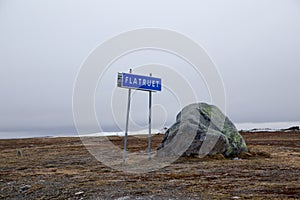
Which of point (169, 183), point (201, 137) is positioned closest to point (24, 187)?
point (169, 183)

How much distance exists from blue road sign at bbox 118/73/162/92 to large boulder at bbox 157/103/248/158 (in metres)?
1.84

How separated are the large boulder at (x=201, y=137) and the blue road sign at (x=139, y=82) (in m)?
1.84

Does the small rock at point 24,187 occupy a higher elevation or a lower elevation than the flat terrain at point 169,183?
lower

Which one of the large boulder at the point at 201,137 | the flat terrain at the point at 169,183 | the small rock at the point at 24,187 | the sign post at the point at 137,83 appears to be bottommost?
the small rock at the point at 24,187

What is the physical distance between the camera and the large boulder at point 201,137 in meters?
12.0

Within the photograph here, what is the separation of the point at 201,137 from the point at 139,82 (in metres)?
3.08

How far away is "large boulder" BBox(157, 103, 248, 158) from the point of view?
1202cm

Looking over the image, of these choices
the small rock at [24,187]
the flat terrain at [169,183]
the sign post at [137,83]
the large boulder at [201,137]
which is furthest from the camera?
the large boulder at [201,137]

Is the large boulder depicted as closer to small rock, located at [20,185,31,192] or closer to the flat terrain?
the flat terrain

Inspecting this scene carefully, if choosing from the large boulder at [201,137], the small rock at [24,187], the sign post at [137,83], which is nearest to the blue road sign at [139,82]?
the sign post at [137,83]

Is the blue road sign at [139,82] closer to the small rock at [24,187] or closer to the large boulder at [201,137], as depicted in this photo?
the large boulder at [201,137]

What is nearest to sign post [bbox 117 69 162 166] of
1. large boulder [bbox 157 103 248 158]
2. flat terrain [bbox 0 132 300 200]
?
→ large boulder [bbox 157 103 248 158]

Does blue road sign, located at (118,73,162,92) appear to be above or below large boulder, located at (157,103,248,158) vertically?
above

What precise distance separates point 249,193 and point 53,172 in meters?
6.33
